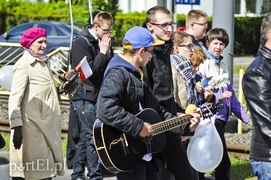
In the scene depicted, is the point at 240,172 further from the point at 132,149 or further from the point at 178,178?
the point at 132,149

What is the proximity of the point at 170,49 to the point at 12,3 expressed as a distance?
3446cm

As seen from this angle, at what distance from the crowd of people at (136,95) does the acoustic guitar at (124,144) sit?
0.06 m

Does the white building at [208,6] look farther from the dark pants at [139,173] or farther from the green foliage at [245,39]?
the dark pants at [139,173]

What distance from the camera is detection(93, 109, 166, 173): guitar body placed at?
5793mm

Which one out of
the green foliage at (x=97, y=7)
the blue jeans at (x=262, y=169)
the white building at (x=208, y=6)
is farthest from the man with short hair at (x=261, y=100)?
the white building at (x=208, y=6)

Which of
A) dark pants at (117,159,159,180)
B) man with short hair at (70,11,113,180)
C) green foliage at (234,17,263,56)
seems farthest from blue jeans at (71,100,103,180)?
green foliage at (234,17,263,56)

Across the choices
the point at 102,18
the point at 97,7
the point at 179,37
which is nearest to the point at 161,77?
the point at 179,37

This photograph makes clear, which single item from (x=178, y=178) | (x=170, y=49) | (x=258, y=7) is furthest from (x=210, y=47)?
(x=258, y=7)

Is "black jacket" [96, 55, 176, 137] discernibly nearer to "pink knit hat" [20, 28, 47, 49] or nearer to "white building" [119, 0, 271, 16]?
"pink knit hat" [20, 28, 47, 49]

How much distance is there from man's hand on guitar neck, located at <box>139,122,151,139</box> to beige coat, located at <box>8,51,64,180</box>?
5.74 feet

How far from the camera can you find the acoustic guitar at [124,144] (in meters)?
5.80

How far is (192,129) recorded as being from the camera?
251 inches

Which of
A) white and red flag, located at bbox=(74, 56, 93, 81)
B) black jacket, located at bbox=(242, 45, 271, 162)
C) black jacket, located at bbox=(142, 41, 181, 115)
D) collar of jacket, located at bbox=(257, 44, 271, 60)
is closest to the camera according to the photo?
black jacket, located at bbox=(242, 45, 271, 162)

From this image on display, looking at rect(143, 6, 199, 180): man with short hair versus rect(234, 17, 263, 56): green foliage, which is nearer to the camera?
rect(143, 6, 199, 180): man with short hair
